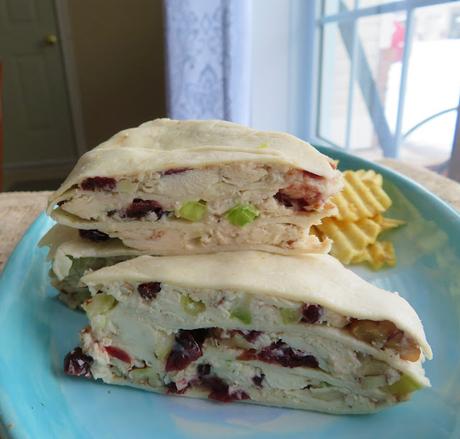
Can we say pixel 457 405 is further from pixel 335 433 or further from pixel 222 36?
pixel 222 36


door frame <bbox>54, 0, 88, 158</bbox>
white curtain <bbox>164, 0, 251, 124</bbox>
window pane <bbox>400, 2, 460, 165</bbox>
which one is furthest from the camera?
door frame <bbox>54, 0, 88, 158</bbox>

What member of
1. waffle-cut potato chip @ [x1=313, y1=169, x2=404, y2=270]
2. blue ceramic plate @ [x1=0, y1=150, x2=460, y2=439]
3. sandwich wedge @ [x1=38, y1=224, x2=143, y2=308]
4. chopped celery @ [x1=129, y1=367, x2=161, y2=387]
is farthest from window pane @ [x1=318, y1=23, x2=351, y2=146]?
chopped celery @ [x1=129, y1=367, x2=161, y2=387]

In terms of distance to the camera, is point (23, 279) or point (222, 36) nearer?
point (23, 279)

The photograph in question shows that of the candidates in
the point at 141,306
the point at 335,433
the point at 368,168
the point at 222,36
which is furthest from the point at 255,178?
the point at 222,36

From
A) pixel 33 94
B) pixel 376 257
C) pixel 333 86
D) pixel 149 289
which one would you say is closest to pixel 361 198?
pixel 376 257

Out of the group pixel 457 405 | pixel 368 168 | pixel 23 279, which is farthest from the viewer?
pixel 368 168

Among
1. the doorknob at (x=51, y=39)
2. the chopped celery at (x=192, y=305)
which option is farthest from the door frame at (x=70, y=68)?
the chopped celery at (x=192, y=305)

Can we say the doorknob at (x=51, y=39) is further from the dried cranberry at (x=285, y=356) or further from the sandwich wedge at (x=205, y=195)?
the dried cranberry at (x=285, y=356)

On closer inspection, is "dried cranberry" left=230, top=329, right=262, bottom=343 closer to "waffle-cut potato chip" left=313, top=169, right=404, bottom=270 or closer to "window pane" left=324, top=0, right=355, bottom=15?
"waffle-cut potato chip" left=313, top=169, right=404, bottom=270
